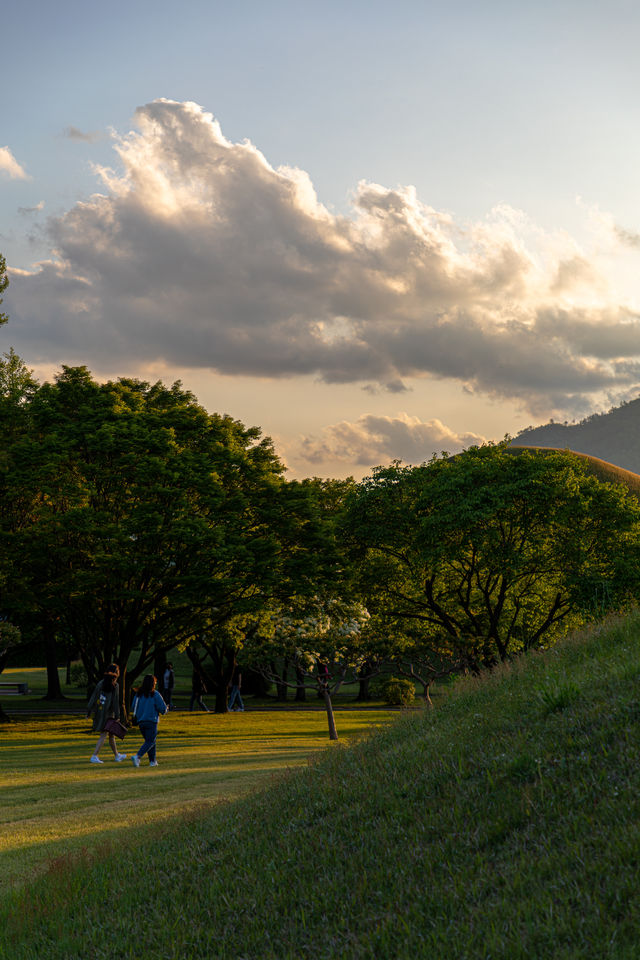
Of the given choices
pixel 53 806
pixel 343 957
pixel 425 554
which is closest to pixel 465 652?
pixel 425 554

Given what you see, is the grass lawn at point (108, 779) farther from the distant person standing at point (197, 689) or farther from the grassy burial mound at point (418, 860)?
the distant person standing at point (197, 689)

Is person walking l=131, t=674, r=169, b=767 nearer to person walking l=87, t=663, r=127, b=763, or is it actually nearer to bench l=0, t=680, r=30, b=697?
person walking l=87, t=663, r=127, b=763

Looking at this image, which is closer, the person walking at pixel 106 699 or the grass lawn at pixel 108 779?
the grass lawn at pixel 108 779

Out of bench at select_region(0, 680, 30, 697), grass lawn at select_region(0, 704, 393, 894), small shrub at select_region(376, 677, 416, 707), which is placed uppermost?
grass lawn at select_region(0, 704, 393, 894)

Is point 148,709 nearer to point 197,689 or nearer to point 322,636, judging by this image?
point 322,636

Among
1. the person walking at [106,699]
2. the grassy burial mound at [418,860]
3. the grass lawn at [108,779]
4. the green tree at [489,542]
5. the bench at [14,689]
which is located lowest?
the bench at [14,689]

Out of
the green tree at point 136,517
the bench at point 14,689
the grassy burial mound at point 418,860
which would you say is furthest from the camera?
the bench at point 14,689

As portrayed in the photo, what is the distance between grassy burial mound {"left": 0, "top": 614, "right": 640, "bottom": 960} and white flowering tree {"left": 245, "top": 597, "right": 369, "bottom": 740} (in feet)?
77.0

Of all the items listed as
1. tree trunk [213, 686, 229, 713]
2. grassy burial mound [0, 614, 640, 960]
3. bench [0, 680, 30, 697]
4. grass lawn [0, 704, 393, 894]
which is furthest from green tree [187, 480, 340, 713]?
bench [0, 680, 30, 697]

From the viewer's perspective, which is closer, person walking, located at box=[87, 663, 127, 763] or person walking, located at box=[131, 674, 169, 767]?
person walking, located at box=[131, 674, 169, 767]

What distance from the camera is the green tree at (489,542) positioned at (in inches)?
1331

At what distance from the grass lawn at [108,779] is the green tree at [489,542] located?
7.81m

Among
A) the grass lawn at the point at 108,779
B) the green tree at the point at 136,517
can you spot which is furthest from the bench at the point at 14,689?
the green tree at the point at 136,517

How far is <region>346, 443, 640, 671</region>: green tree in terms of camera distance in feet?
111
